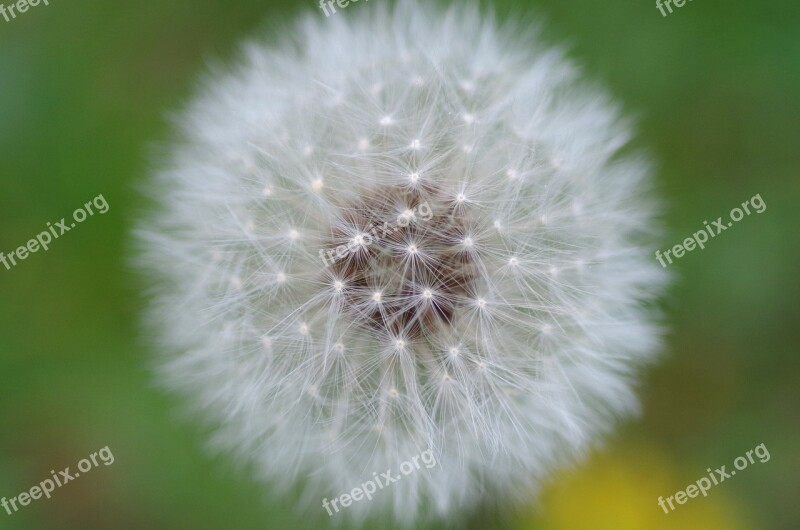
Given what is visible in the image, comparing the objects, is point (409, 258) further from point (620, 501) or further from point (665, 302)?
point (620, 501)

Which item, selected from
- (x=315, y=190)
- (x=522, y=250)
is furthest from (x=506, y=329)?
(x=315, y=190)

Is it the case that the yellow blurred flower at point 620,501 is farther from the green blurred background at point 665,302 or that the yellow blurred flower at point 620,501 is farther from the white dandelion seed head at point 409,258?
the white dandelion seed head at point 409,258

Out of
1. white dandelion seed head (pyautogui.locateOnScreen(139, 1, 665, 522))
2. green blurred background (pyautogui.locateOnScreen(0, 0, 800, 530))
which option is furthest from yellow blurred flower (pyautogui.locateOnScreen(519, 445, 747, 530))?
white dandelion seed head (pyautogui.locateOnScreen(139, 1, 665, 522))

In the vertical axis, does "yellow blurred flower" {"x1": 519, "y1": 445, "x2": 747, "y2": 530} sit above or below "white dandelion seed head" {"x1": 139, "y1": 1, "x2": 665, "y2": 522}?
below

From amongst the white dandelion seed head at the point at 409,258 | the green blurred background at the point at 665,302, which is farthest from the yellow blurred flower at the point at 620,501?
the white dandelion seed head at the point at 409,258

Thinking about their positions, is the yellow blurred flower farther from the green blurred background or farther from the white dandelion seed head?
the white dandelion seed head

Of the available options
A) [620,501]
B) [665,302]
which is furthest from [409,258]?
[620,501]

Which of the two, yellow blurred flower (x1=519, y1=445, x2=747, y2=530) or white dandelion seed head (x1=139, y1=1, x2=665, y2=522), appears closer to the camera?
white dandelion seed head (x1=139, y1=1, x2=665, y2=522)
